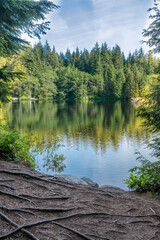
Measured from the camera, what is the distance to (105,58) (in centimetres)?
9044

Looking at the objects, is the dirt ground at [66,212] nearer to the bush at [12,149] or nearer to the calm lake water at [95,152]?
the bush at [12,149]

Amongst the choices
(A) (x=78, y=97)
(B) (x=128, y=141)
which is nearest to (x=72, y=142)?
(B) (x=128, y=141)

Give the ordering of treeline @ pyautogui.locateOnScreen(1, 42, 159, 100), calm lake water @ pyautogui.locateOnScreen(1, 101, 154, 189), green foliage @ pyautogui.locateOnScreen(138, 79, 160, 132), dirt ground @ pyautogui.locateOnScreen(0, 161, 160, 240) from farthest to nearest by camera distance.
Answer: treeline @ pyautogui.locateOnScreen(1, 42, 159, 100) < calm lake water @ pyautogui.locateOnScreen(1, 101, 154, 189) < green foliage @ pyautogui.locateOnScreen(138, 79, 160, 132) < dirt ground @ pyautogui.locateOnScreen(0, 161, 160, 240)

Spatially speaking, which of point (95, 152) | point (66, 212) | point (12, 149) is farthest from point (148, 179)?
point (95, 152)

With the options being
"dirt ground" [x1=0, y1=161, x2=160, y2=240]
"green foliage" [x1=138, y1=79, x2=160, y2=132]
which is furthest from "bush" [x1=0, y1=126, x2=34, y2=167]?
"green foliage" [x1=138, y1=79, x2=160, y2=132]

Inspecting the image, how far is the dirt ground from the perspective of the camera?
2990mm

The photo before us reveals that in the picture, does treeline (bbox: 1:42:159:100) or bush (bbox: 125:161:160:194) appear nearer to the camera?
bush (bbox: 125:161:160:194)

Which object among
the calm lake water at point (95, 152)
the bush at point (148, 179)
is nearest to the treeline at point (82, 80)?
the calm lake water at point (95, 152)

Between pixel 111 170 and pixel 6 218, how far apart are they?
27.1 feet

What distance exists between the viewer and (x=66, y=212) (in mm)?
3611

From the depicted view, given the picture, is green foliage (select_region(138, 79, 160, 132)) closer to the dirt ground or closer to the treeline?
the dirt ground

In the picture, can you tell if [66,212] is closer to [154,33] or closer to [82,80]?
[154,33]

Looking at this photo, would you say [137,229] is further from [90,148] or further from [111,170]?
[90,148]

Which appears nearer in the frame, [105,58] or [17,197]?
[17,197]
